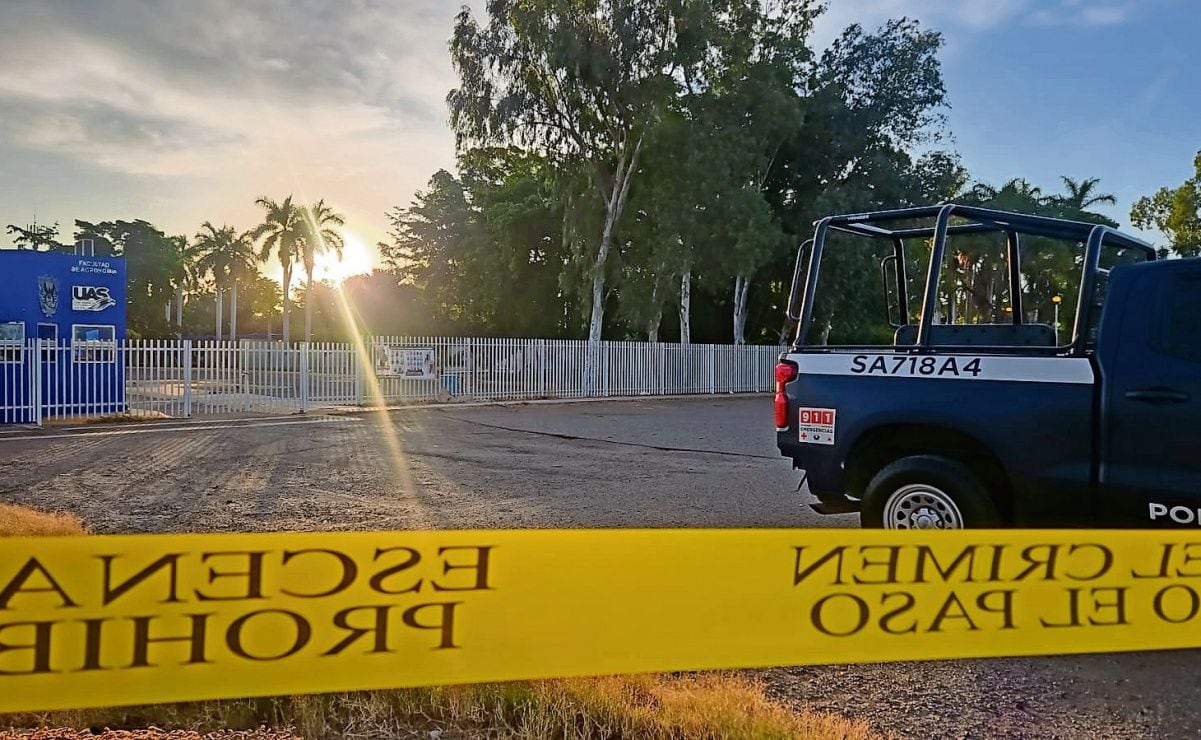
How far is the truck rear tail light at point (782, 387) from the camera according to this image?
5.02m

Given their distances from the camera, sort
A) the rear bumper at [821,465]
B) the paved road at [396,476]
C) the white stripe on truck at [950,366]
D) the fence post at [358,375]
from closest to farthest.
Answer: the white stripe on truck at [950,366], the rear bumper at [821,465], the paved road at [396,476], the fence post at [358,375]

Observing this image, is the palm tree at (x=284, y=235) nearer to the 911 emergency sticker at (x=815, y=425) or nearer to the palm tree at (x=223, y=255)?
the palm tree at (x=223, y=255)

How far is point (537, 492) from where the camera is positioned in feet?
25.8

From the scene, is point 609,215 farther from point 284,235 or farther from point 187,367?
point 284,235

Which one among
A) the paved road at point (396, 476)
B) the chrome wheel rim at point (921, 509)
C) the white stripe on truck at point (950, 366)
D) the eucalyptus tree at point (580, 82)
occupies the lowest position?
the paved road at point (396, 476)

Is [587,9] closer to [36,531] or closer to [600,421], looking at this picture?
[600,421]

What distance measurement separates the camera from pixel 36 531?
531cm

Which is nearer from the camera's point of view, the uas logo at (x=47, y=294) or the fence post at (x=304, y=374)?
the uas logo at (x=47, y=294)

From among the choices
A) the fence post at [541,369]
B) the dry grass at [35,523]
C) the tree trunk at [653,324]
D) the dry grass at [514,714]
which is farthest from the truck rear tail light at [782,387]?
the tree trunk at [653,324]

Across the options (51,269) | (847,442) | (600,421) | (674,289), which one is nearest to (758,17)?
(674,289)

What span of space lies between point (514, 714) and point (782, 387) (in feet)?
9.28

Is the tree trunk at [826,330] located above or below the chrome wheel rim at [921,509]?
above

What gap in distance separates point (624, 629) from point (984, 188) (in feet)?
146

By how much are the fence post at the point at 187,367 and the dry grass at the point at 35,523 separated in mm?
8949
